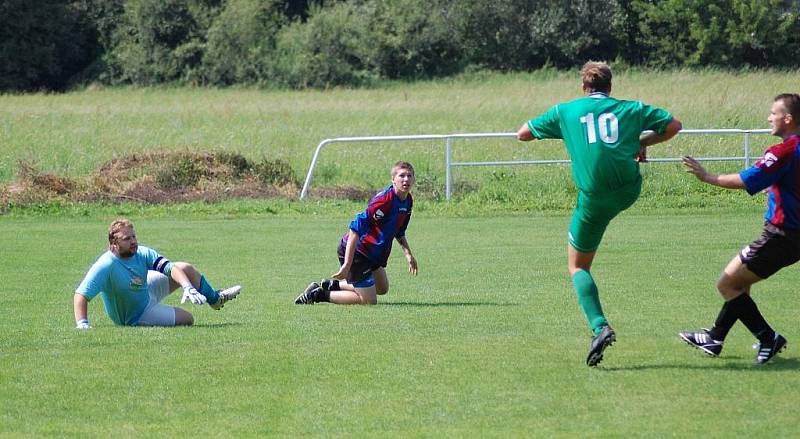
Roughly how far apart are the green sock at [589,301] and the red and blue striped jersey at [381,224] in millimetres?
3709

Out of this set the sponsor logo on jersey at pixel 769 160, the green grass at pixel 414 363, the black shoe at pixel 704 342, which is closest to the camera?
the green grass at pixel 414 363

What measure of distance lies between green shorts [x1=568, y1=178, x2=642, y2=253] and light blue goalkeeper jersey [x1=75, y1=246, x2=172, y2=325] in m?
3.83

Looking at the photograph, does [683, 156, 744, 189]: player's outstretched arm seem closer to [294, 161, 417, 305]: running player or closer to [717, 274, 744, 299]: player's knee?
[717, 274, 744, 299]: player's knee

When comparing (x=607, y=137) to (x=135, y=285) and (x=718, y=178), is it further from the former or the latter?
(x=135, y=285)

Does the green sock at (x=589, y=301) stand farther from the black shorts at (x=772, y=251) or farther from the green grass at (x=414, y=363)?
the black shorts at (x=772, y=251)

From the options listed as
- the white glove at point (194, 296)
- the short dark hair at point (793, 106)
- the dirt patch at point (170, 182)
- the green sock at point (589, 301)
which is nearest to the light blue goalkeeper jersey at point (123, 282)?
the white glove at point (194, 296)

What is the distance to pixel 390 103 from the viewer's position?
4291 cm

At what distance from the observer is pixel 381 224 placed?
1136 cm

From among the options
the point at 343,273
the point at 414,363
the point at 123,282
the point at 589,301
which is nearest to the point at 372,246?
the point at 343,273

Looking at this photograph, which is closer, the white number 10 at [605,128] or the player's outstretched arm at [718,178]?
the player's outstretched arm at [718,178]

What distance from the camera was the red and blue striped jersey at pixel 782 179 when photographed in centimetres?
723

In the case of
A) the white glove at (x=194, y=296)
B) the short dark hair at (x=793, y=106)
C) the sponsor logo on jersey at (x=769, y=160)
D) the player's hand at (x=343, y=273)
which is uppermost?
the short dark hair at (x=793, y=106)

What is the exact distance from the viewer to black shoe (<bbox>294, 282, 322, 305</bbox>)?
11.5 meters

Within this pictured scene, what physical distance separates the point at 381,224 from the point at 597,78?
4.07 meters
